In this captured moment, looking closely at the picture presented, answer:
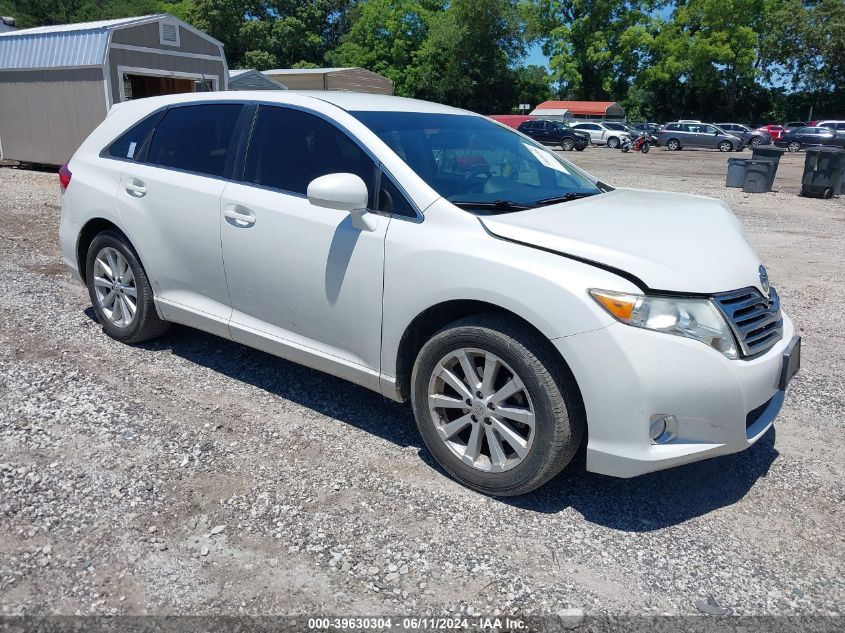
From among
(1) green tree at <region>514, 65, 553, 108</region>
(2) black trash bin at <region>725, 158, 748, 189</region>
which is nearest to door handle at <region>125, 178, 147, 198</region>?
(2) black trash bin at <region>725, 158, 748, 189</region>

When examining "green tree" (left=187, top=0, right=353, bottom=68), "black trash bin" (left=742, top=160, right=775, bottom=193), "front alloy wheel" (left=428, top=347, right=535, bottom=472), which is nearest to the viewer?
"front alloy wheel" (left=428, top=347, right=535, bottom=472)

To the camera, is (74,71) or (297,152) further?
(74,71)

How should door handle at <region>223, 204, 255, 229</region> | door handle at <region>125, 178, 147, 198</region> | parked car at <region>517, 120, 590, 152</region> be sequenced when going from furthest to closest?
1. parked car at <region>517, 120, 590, 152</region>
2. door handle at <region>125, 178, 147, 198</region>
3. door handle at <region>223, 204, 255, 229</region>

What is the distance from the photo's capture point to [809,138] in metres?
37.0

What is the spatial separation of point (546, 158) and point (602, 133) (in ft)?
118

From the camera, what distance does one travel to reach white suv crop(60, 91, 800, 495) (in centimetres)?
276

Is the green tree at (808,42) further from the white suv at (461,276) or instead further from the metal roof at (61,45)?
the white suv at (461,276)

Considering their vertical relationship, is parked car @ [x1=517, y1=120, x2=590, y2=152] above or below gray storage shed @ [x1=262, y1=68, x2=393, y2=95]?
below

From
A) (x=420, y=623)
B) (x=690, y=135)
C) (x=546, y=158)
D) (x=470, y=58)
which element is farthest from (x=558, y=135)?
(x=420, y=623)

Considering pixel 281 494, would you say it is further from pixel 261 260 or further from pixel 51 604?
pixel 261 260

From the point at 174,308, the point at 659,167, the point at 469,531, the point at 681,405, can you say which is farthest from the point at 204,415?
the point at 659,167

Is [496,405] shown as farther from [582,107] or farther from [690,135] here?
[582,107]

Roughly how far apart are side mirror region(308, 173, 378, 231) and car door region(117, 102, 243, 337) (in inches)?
38.0

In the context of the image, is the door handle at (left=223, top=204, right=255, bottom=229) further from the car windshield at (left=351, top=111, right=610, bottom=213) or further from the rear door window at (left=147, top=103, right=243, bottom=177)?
the car windshield at (left=351, top=111, right=610, bottom=213)
